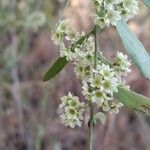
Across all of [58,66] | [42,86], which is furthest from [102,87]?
[42,86]

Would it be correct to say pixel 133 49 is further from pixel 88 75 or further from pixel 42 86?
pixel 42 86

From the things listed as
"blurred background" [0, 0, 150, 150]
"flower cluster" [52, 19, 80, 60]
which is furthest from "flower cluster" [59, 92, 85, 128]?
"blurred background" [0, 0, 150, 150]

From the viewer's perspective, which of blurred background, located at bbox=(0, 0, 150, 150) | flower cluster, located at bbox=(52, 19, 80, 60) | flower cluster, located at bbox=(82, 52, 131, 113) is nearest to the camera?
flower cluster, located at bbox=(82, 52, 131, 113)

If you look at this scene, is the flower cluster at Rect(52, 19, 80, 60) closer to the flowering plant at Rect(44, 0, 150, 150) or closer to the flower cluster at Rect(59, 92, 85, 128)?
the flowering plant at Rect(44, 0, 150, 150)

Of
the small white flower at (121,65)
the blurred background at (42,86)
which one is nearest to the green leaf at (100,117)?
the small white flower at (121,65)

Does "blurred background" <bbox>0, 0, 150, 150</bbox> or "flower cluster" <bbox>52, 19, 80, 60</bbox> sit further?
"blurred background" <bbox>0, 0, 150, 150</bbox>

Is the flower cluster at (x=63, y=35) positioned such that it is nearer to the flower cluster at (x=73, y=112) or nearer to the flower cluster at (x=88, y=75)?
the flower cluster at (x=88, y=75)

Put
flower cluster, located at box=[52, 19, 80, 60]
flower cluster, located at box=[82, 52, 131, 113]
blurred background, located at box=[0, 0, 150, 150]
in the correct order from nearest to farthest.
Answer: flower cluster, located at box=[82, 52, 131, 113] → flower cluster, located at box=[52, 19, 80, 60] → blurred background, located at box=[0, 0, 150, 150]
